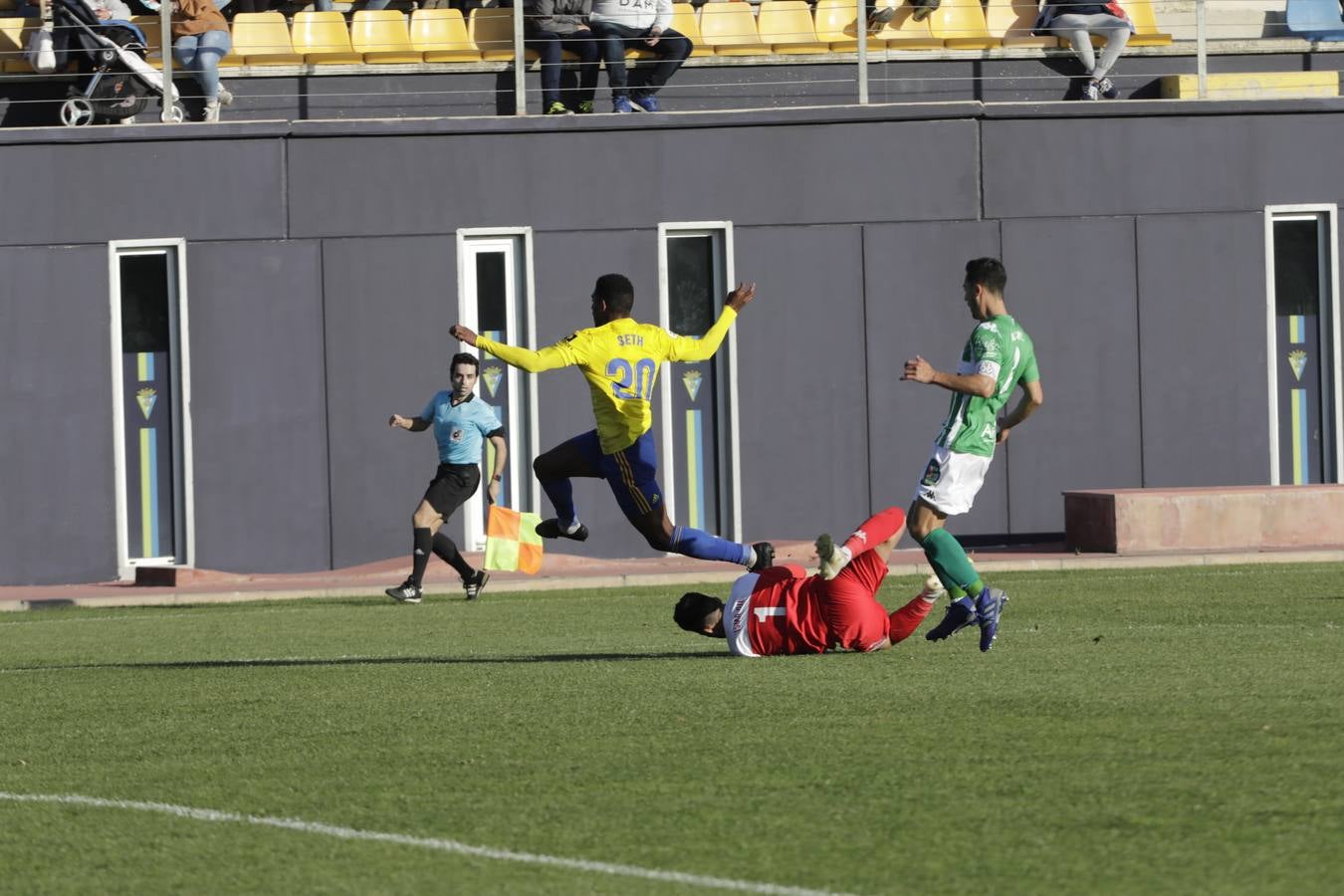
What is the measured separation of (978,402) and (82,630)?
8.13 metres

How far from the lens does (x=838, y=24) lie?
2361cm

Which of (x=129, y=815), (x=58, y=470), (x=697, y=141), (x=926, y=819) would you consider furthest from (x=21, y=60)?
(x=926, y=819)

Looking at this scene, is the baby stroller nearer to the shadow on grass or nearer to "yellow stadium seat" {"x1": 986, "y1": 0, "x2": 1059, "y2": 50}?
"yellow stadium seat" {"x1": 986, "y1": 0, "x2": 1059, "y2": 50}

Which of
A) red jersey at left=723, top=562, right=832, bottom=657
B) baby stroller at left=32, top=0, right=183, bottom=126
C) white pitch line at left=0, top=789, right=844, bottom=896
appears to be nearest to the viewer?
white pitch line at left=0, top=789, right=844, bottom=896

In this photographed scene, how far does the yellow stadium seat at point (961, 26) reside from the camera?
23609 mm

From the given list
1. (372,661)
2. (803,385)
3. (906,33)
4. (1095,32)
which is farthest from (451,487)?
(1095,32)

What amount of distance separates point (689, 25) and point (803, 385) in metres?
4.42

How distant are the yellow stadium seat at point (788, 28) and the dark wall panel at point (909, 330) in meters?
2.34

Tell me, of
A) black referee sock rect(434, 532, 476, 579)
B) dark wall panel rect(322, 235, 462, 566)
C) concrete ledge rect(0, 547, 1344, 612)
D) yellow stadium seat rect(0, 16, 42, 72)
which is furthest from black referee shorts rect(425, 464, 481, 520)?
yellow stadium seat rect(0, 16, 42, 72)

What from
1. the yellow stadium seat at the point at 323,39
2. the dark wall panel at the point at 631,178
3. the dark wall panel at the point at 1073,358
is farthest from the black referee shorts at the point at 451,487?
the dark wall panel at the point at 1073,358

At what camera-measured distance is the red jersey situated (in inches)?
428

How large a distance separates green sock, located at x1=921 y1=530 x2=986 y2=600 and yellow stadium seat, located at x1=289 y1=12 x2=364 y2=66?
13810 millimetres

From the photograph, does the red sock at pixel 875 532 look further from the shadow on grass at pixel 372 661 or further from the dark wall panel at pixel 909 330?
the dark wall panel at pixel 909 330

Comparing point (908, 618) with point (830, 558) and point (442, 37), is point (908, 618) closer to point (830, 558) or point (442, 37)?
point (830, 558)
